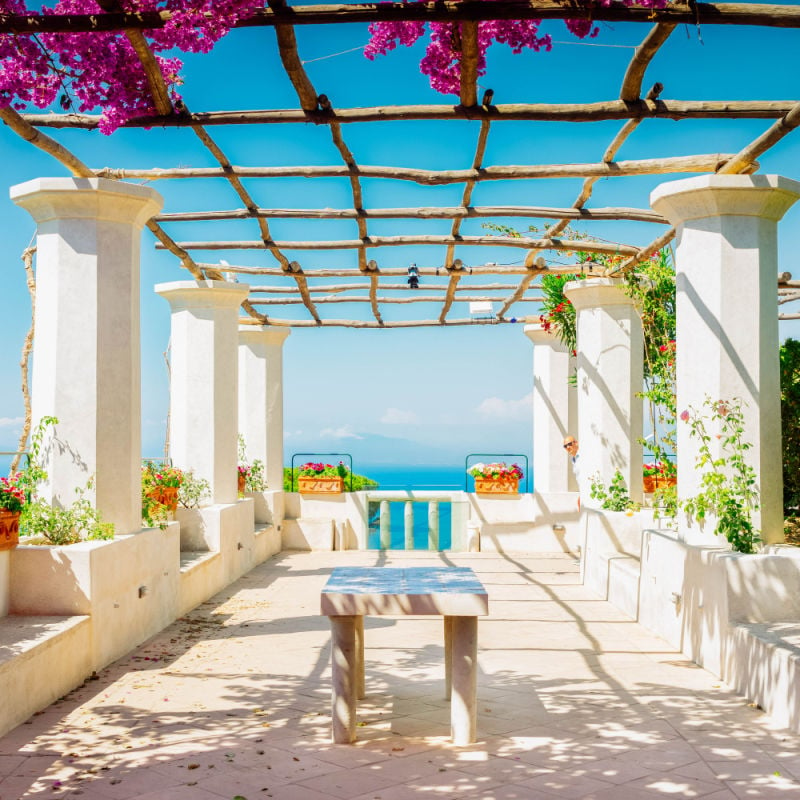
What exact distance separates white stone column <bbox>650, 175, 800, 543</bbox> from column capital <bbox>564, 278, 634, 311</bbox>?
128 inches

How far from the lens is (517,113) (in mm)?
5508

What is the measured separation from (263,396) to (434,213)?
6.28m

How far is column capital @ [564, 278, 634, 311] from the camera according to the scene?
9836 millimetres

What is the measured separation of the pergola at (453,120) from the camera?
4.31 m

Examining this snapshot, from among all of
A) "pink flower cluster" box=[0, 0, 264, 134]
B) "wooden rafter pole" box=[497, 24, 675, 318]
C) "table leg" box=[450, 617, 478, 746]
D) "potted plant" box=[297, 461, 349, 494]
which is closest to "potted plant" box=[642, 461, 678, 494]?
"wooden rafter pole" box=[497, 24, 675, 318]

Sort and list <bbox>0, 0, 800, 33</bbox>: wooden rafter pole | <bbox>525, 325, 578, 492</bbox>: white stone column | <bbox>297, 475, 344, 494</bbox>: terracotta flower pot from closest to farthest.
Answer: <bbox>0, 0, 800, 33</bbox>: wooden rafter pole → <bbox>525, 325, 578, 492</bbox>: white stone column → <bbox>297, 475, 344, 494</bbox>: terracotta flower pot

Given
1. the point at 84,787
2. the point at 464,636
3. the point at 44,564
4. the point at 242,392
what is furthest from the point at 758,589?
the point at 242,392

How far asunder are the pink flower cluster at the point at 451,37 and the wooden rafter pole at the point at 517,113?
44 centimetres

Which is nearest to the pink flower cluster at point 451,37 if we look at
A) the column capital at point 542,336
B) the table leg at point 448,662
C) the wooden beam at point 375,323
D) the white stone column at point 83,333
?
the white stone column at point 83,333

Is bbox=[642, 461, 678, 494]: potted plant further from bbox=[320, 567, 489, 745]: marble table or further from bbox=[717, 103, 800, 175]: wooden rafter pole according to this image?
bbox=[320, 567, 489, 745]: marble table

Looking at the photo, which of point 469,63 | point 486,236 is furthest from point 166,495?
point 469,63

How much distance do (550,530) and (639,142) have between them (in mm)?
6782

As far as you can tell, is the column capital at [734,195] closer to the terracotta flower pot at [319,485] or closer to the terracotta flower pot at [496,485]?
the terracotta flower pot at [496,485]

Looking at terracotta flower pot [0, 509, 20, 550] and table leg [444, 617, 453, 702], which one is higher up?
terracotta flower pot [0, 509, 20, 550]
